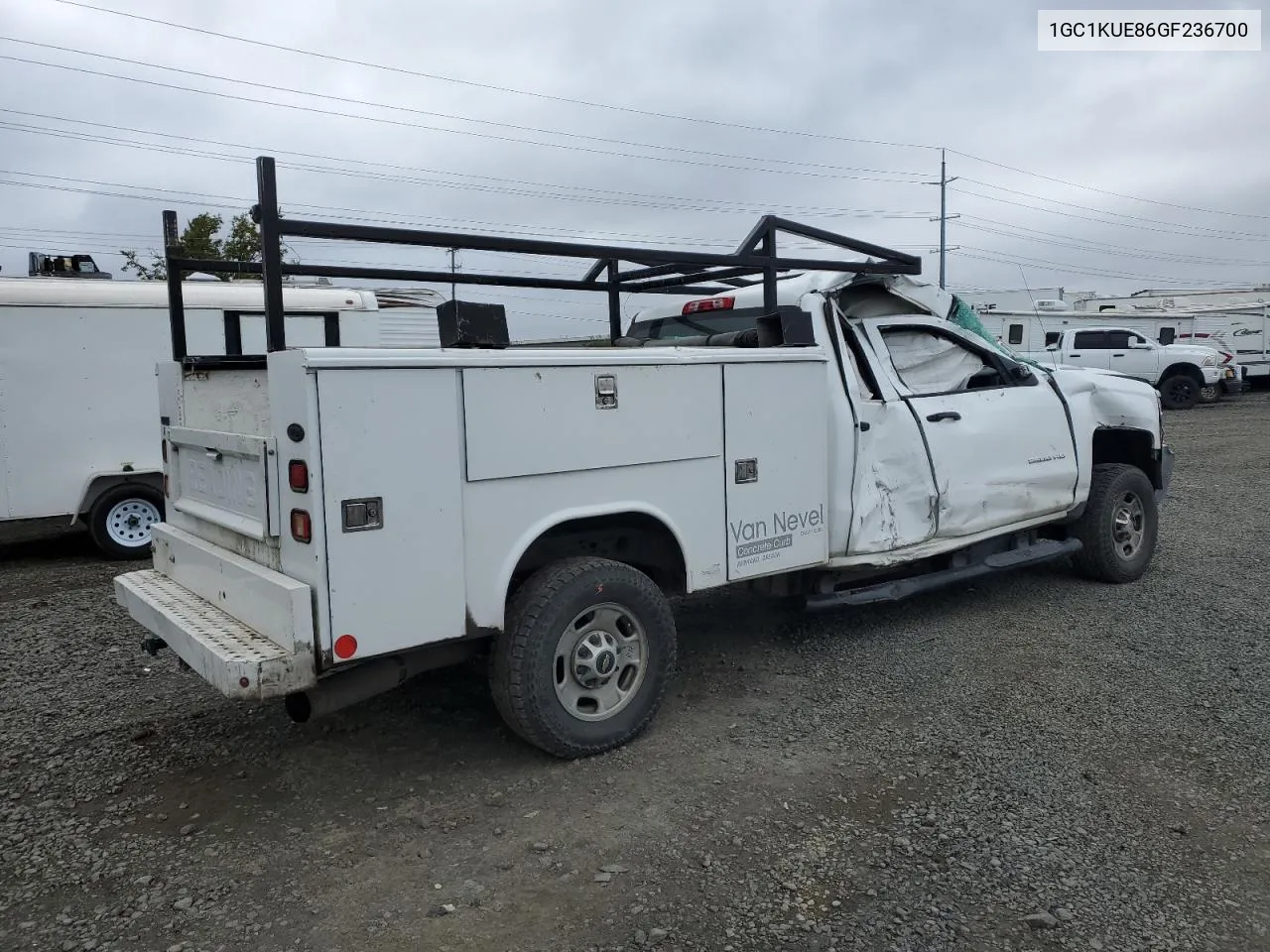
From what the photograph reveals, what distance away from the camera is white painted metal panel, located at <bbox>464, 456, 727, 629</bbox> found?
151 inches

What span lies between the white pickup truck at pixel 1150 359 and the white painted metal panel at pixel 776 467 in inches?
825

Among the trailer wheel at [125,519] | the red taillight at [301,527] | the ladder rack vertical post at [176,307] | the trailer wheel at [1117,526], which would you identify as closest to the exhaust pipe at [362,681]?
the red taillight at [301,527]

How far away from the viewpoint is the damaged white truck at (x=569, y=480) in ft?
11.6

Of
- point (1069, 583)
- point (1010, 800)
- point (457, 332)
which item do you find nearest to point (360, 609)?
point (457, 332)

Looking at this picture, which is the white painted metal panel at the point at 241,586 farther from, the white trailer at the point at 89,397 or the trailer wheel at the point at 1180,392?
the trailer wheel at the point at 1180,392

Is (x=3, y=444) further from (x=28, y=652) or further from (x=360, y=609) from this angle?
(x=360, y=609)

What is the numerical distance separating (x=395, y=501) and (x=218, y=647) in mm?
837

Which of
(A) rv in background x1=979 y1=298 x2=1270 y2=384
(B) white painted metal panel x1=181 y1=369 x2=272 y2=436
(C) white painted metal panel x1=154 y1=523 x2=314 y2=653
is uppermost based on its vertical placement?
(A) rv in background x1=979 y1=298 x2=1270 y2=384

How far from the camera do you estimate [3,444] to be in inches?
329

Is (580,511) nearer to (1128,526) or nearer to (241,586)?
(241,586)

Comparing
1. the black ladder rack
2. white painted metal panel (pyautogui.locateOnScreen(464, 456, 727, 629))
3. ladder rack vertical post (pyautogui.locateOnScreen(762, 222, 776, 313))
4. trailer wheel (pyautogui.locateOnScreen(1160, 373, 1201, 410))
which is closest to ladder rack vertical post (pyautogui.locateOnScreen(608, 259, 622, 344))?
the black ladder rack

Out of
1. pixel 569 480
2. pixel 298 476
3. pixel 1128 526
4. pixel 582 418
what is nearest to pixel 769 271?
pixel 582 418

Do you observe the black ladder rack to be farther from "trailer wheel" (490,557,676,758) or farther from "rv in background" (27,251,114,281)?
"rv in background" (27,251,114,281)

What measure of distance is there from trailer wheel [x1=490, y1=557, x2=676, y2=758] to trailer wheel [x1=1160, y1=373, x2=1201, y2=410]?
23.6 meters
